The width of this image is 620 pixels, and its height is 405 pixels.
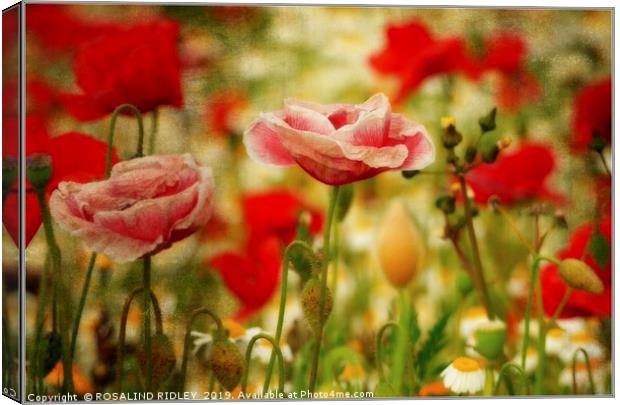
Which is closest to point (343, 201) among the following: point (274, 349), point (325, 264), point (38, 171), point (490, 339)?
point (325, 264)

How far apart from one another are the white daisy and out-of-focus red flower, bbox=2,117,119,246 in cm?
96

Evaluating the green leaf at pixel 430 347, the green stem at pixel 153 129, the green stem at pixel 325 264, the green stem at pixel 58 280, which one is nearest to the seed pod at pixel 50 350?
the green stem at pixel 58 280

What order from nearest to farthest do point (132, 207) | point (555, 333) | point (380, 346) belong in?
point (132, 207), point (380, 346), point (555, 333)

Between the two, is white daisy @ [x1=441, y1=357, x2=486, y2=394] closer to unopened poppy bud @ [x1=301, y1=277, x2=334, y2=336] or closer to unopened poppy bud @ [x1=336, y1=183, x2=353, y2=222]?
unopened poppy bud @ [x1=301, y1=277, x2=334, y2=336]

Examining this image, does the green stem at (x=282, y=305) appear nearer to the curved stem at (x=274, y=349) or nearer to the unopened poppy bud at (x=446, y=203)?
the curved stem at (x=274, y=349)

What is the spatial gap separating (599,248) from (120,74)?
4.11ft

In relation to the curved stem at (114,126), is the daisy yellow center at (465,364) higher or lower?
lower

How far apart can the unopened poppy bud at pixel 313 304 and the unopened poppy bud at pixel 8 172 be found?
2.38 ft

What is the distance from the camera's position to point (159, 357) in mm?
3705

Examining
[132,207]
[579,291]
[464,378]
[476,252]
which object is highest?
[132,207]

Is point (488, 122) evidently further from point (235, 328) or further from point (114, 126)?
point (114, 126)

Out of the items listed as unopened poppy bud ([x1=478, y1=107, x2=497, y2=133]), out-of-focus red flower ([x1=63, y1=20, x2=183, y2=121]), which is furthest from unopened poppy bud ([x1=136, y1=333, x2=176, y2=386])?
unopened poppy bud ([x1=478, y1=107, x2=497, y2=133])

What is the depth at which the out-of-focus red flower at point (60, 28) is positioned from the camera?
11.9ft

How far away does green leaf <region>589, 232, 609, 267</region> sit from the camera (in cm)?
392
